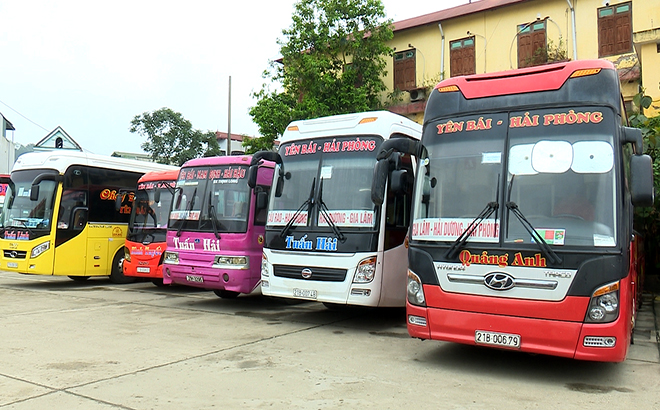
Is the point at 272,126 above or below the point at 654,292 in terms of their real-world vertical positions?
above

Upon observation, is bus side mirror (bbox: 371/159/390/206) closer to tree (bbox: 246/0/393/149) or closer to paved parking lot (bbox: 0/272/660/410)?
paved parking lot (bbox: 0/272/660/410)

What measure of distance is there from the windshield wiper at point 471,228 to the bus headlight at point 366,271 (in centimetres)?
207

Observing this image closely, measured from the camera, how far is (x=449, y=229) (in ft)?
19.4

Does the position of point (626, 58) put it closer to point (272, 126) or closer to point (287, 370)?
point (272, 126)

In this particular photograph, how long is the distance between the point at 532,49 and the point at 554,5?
5.18 ft

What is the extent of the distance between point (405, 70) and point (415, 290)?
61.8 feet

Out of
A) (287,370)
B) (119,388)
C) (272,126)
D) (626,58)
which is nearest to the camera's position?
(119,388)

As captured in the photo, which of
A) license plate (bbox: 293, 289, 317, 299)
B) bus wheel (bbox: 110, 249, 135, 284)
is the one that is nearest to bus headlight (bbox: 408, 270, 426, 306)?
license plate (bbox: 293, 289, 317, 299)

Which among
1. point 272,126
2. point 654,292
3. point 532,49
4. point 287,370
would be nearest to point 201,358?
point 287,370

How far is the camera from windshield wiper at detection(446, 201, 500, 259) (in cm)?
570

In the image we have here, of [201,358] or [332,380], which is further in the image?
[201,358]

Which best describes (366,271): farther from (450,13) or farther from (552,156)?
(450,13)

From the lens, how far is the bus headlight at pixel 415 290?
5.99m

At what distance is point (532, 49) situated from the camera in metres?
20.4
